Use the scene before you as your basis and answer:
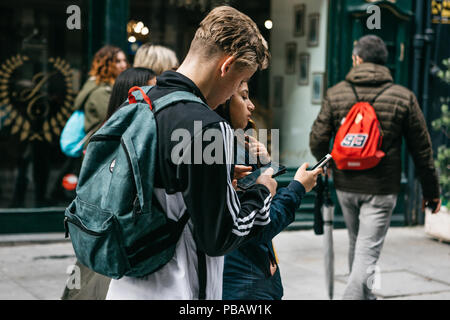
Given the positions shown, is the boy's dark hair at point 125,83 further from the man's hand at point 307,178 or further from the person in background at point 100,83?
the person in background at point 100,83

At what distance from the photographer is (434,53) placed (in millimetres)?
8500

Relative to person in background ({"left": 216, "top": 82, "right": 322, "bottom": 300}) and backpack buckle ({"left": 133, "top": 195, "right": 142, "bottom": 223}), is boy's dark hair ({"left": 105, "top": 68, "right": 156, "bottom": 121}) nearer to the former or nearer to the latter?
person in background ({"left": 216, "top": 82, "right": 322, "bottom": 300})

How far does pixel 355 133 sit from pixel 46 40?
3.99m

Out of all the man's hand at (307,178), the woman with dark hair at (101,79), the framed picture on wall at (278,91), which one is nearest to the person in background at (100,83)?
the woman with dark hair at (101,79)

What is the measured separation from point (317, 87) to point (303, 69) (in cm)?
31

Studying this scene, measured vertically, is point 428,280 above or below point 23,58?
below

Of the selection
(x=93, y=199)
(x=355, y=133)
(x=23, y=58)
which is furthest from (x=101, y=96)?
(x=93, y=199)

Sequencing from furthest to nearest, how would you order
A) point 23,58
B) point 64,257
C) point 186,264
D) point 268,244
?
point 23,58, point 64,257, point 268,244, point 186,264

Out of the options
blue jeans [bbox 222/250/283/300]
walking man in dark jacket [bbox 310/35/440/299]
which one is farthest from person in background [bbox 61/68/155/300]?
walking man in dark jacket [bbox 310/35/440/299]

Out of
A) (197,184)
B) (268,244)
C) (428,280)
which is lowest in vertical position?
(428,280)

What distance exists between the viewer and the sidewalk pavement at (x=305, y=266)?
5.51m

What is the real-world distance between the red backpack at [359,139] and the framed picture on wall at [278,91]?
3.63 m

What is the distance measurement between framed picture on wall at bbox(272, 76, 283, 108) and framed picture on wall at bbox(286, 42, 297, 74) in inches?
6.7
